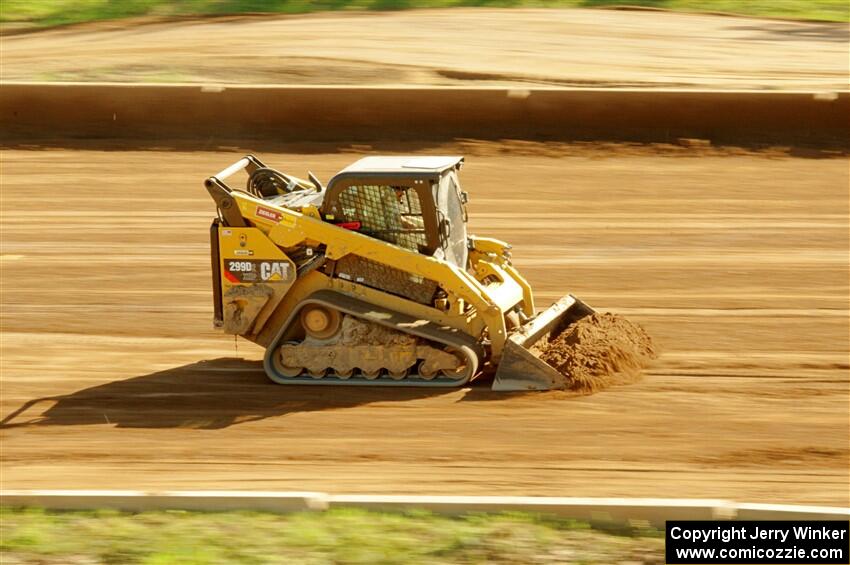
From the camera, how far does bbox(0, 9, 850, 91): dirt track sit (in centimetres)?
1775

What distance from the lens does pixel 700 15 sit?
72.5 feet

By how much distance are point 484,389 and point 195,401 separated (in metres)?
2.20

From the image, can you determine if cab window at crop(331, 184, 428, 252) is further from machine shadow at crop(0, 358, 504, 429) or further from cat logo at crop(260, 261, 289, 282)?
machine shadow at crop(0, 358, 504, 429)

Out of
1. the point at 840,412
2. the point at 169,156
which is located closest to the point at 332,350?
the point at 840,412

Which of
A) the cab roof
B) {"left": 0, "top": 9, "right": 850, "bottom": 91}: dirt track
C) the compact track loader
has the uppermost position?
{"left": 0, "top": 9, "right": 850, "bottom": 91}: dirt track

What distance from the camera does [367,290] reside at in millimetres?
9234

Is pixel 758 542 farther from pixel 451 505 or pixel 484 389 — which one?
pixel 484 389

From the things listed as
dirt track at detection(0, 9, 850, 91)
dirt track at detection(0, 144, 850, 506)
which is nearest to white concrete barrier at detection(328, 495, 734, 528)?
dirt track at detection(0, 144, 850, 506)

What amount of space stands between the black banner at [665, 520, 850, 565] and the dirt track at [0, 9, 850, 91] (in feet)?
37.6

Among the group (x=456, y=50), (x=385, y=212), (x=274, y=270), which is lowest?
(x=274, y=270)

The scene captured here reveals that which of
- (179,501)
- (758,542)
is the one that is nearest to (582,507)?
(758,542)

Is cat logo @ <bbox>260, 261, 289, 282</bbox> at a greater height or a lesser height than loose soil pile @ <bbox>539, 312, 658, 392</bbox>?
greater

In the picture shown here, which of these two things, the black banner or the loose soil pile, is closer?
the black banner

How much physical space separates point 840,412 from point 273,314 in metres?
4.25
